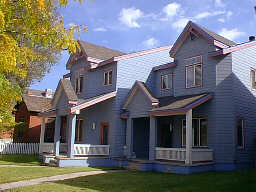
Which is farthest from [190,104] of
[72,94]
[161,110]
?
[72,94]

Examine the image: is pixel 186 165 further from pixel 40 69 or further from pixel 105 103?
pixel 40 69

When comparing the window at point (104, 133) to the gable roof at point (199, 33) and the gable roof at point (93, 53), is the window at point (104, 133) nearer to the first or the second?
the gable roof at point (93, 53)

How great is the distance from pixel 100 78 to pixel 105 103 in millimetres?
2220

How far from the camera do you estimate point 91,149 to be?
19.8m

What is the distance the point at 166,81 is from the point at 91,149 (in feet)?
24.5

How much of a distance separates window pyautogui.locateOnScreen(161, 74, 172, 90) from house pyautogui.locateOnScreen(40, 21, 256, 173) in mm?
74

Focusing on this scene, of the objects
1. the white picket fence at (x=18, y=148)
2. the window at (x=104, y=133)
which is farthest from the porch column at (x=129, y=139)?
the white picket fence at (x=18, y=148)

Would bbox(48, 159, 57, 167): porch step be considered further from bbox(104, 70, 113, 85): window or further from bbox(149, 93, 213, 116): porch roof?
bbox(149, 93, 213, 116): porch roof

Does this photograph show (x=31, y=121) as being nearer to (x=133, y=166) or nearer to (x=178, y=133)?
(x=133, y=166)

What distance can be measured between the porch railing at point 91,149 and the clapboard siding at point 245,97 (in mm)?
8775

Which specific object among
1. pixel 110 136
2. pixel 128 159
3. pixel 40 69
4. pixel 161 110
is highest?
pixel 40 69

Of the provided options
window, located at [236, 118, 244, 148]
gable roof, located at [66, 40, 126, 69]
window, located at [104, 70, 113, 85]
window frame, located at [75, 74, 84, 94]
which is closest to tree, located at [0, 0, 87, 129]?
window, located at [236, 118, 244, 148]

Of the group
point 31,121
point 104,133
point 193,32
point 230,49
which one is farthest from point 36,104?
point 230,49

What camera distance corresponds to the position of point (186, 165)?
14.9 metres
